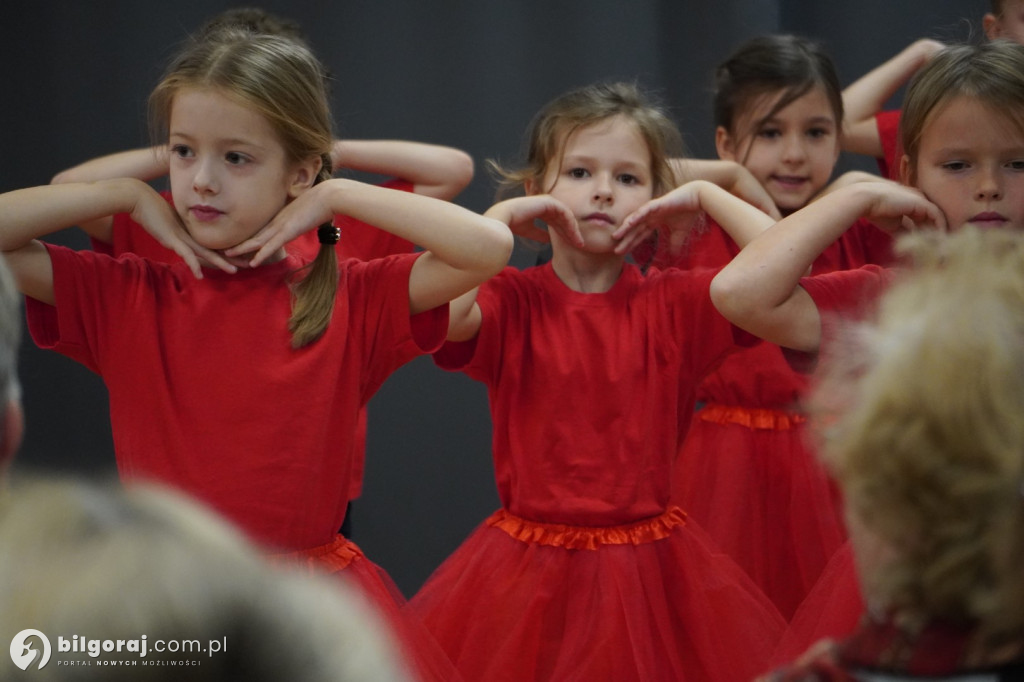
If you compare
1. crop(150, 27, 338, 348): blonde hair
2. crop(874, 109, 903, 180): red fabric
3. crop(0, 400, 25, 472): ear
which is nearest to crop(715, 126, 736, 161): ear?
crop(874, 109, 903, 180): red fabric

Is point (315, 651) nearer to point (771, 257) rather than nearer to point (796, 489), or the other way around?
point (771, 257)

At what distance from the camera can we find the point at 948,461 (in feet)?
2.55

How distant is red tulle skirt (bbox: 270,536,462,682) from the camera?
156 centimetres

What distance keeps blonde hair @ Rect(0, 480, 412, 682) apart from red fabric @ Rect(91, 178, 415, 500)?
4.58ft

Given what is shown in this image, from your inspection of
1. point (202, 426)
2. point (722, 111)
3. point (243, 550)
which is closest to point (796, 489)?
point (722, 111)

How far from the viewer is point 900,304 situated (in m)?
0.86

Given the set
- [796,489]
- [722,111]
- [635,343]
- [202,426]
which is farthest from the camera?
[722,111]

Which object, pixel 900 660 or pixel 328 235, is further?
pixel 328 235

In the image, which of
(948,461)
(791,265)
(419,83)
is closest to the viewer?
(948,461)

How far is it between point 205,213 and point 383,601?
624mm

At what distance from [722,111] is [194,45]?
121 cm

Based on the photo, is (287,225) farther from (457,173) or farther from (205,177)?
(457,173)

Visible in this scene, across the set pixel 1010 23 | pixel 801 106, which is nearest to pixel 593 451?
pixel 801 106

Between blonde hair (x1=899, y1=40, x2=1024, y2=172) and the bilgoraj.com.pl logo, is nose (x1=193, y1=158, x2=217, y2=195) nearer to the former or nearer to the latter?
the bilgoraj.com.pl logo
